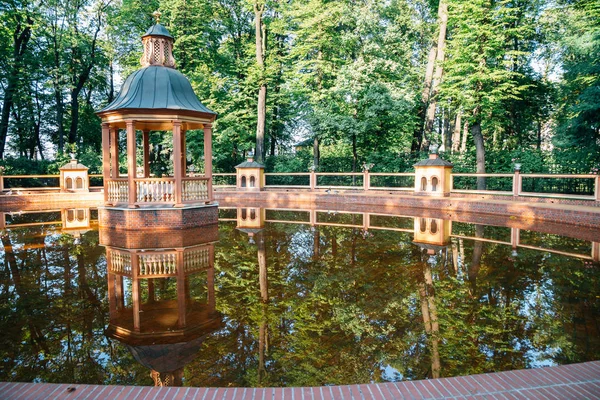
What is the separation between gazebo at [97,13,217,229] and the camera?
1188 centimetres

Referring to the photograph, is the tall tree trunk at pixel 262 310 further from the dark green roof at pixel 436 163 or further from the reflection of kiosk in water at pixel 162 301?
the dark green roof at pixel 436 163

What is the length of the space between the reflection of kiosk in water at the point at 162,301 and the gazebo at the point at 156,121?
2.82 meters

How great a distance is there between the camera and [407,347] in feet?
13.4

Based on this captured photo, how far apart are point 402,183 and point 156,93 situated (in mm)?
14161

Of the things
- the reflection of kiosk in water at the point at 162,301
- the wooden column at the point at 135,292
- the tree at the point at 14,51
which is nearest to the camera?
the reflection of kiosk in water at the point at 162,301

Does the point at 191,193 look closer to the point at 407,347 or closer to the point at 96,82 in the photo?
the point at 407,347

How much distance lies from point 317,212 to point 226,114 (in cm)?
1367

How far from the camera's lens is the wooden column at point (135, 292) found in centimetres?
475

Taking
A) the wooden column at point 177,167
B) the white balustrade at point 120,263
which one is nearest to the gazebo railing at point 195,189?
the wooden column at point 177,167

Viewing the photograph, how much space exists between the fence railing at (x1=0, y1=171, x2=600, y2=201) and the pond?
5102mm

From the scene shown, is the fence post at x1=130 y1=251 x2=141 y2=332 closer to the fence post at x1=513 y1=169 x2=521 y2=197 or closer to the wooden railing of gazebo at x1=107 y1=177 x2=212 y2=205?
the wooden railing of gazebo at x1=107 y1=177 x2=212 y2=205

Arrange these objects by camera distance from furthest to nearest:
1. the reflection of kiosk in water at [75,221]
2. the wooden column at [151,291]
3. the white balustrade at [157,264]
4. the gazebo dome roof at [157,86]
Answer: the gazebo dome roof at [157,86]
the reflection of kiosk in water at [75,221]
the white balustrade at [157,264]
the wooden column at [151,291]

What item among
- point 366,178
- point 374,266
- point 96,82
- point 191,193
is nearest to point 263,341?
point 374,266

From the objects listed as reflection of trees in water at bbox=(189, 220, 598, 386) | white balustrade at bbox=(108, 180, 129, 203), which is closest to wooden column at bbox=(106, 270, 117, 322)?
reflection of trees in water at bbox=(189, 220, 598, 386)
